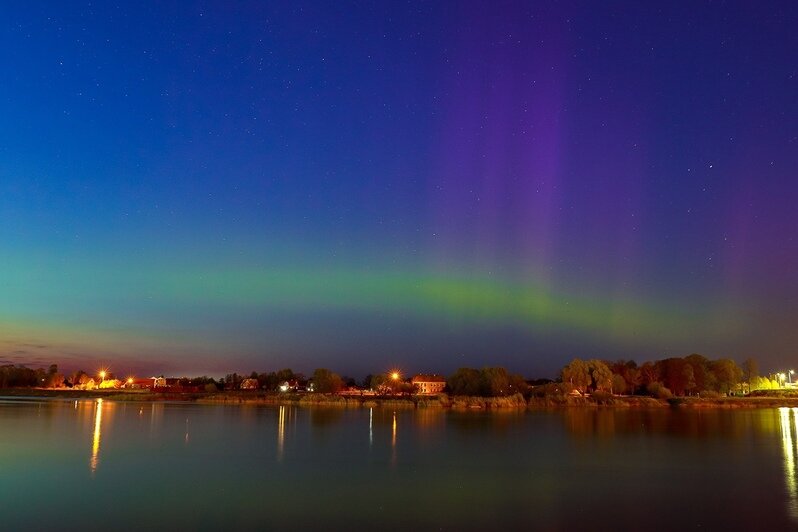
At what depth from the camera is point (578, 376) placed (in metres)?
113

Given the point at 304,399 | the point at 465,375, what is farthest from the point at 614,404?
the point at 304,399

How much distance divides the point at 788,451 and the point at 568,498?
2565 cm

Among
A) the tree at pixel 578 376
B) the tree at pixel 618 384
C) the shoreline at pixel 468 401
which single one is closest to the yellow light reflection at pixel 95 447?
the shoreline at pixel 468 401

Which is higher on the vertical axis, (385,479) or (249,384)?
(249,384)

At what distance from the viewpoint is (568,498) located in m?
24.2

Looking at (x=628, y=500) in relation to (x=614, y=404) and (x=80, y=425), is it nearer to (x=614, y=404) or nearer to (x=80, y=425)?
(x=80, y=425)

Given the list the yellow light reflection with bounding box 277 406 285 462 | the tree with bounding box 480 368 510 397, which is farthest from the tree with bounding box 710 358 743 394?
the yellow light reflection with bounding box 277 406 285 462

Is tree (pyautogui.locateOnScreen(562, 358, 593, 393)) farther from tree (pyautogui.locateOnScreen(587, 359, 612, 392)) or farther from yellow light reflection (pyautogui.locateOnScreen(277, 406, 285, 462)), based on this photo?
yellow light reflection (pyautogui.locateOnScreen(277, 406, 285, 462))

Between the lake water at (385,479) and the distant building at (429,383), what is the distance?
93.4m

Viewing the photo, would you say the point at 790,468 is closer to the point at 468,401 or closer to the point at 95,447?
the point at 95,447

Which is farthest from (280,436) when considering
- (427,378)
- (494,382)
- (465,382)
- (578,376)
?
(427,378)

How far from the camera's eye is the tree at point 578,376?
113375mm

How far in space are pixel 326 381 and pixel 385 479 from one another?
321 feet

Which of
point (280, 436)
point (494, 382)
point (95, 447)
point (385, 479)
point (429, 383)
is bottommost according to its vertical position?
point (385, 479)
